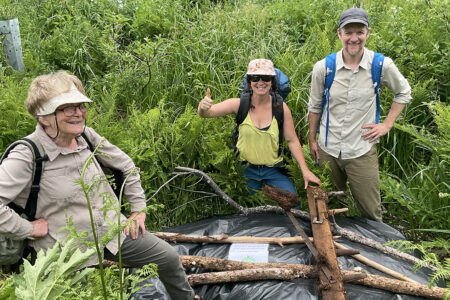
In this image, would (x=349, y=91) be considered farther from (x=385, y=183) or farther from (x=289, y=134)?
(x=385, y=183)

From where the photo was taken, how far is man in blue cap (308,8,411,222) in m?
3.72

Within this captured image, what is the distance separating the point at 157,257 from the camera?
9.48 feet

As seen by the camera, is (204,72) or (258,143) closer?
(258,143)

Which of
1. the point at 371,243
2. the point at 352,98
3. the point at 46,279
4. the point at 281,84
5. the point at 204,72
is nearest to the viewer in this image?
the point at 46,279

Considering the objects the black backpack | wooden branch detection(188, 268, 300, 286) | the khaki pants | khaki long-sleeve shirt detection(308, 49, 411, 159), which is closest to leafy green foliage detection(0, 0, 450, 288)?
the khaki pants

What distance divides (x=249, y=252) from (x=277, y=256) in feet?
0.70

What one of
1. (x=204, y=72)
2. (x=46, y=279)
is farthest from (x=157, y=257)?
(x=204, y=72)

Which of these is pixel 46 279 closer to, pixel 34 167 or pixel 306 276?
pixel 34 167

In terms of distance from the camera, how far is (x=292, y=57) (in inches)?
225

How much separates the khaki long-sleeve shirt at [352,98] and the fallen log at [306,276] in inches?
54.1

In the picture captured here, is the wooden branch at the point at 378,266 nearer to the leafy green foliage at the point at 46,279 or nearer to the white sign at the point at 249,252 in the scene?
the white sign at the point at 249,252

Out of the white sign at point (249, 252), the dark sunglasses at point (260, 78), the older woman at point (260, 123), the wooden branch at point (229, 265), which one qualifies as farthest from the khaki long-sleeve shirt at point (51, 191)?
the dark sunglasses at point (260, 78)

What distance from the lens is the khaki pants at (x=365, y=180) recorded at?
3963mm

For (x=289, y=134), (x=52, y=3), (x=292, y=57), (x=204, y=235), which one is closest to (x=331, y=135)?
(x=289, y=134)
